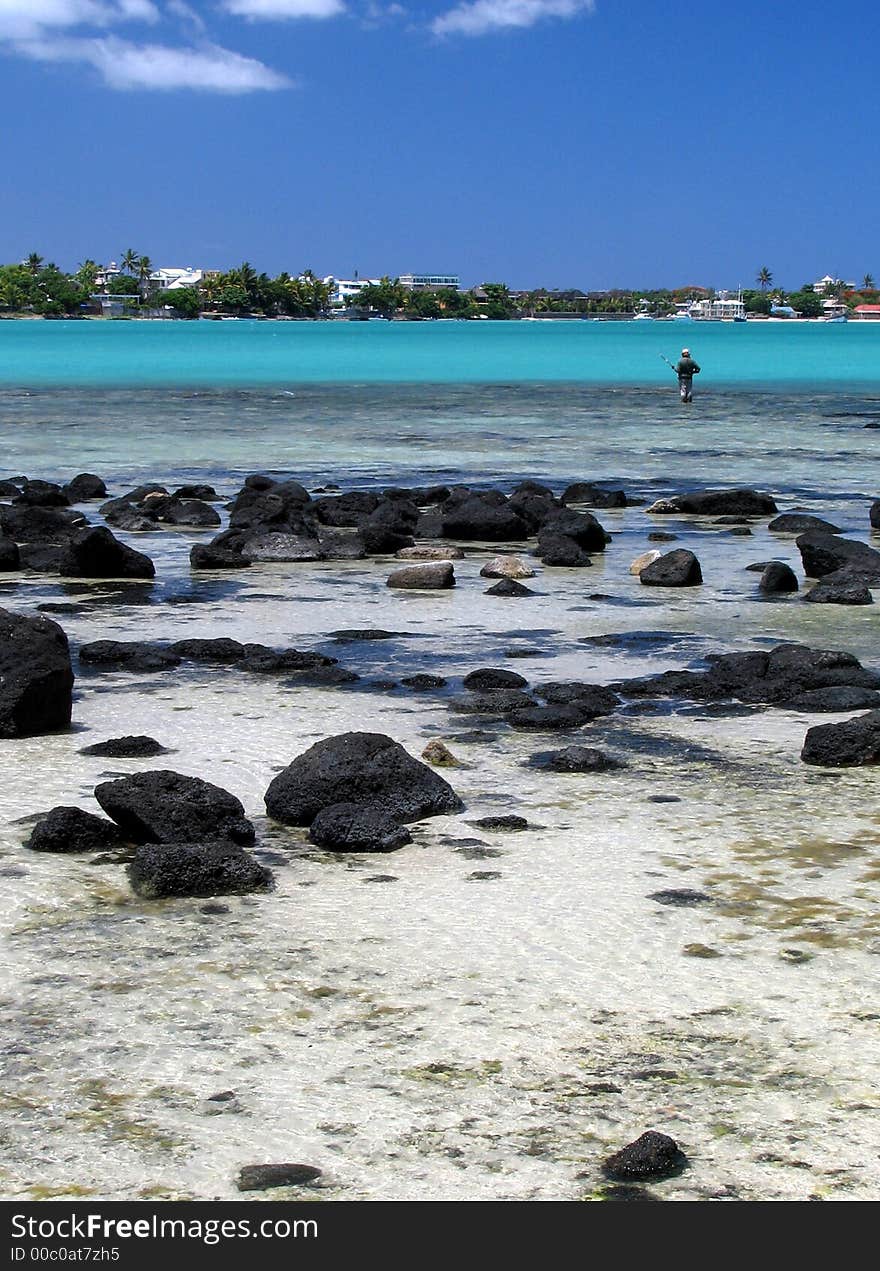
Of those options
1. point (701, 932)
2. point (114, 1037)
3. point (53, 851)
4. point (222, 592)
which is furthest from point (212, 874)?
point (222, 592)

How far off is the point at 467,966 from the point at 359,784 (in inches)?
70.2

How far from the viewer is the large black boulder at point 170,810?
7195 millimetres

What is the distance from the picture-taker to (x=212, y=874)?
676 centimetres

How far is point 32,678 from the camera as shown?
362 inches

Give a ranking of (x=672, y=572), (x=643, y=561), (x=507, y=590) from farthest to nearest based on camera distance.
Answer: (x=643, y=561) < (x=672, y=572) < (x=507, y=590)

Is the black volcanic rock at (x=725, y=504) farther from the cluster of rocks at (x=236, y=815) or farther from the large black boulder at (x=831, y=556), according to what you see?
the cluster of rocks at (x=236, y=815)

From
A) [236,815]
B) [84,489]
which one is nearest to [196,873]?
[236,815]

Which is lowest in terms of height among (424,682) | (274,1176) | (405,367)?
(274,1176)

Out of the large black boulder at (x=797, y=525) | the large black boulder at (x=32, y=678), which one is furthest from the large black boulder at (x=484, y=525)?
the large black boulder at (x=32, y=678)

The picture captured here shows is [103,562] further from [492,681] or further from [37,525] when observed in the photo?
[492,681]

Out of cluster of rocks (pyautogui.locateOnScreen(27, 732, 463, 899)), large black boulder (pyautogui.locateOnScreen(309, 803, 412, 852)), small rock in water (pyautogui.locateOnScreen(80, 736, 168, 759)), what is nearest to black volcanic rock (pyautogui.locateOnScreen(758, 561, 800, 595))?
small rock in water (pyautogui.locateOnScreen(80, 736, 168, 759))

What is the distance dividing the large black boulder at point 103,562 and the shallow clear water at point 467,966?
2.85 meters
